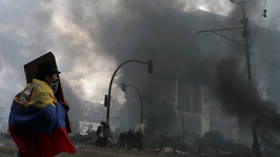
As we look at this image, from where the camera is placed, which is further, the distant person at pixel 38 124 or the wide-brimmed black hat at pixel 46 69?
the wide-brimmed black hat at pixel 46 69

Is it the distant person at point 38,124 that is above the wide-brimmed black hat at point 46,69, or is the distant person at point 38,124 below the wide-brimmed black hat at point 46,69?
below

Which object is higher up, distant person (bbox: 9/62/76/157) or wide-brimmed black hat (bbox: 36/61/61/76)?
wide-brimmed black hat (bbox: 36/61/61/76)

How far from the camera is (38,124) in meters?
1.52

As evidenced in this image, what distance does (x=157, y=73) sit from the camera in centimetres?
4144

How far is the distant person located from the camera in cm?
151

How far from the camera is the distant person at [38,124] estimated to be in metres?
1.51

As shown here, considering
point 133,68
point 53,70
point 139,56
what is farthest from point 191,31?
point 53,70

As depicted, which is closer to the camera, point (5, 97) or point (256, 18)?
point (256, 18)

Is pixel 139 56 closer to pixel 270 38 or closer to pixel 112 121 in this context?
pixel 270 38

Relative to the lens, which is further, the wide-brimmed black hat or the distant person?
the wide-brimmed black hat

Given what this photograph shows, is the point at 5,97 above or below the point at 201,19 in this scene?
below

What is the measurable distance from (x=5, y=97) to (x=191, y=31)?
219 ft

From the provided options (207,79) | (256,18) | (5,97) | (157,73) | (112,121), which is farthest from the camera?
(112,121)

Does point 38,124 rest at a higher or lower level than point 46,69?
lower
